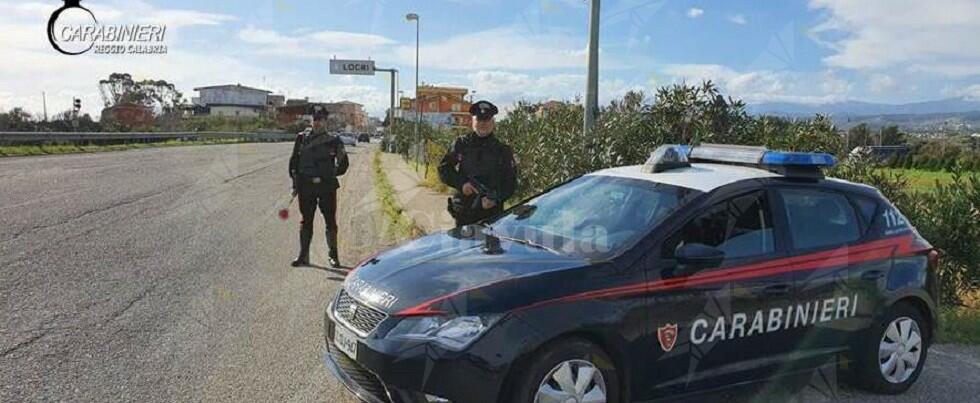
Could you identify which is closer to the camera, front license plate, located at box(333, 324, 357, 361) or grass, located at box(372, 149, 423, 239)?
front license plate, located at box(333, 324, 357, 361)

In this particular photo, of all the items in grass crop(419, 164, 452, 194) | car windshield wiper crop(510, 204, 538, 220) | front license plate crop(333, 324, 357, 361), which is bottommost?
grass crop(419, 164, 452, 194)

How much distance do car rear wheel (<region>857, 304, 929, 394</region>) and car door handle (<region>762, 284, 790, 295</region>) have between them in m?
0.87

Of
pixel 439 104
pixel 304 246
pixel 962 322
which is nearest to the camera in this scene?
pixel 962 322

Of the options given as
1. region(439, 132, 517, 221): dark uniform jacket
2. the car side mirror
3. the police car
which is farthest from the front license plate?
region(439, 132, 517, 221): dark uniform jacket

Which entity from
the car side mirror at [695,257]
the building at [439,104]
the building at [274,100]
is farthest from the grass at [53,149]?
the building at [274,100]

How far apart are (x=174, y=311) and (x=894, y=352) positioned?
5.30 metres

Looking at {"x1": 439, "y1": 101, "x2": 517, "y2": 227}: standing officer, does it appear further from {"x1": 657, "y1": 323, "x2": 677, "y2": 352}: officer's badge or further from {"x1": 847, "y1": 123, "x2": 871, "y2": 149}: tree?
{"x1": 847, "y1": 123, "x2": 871, "y2": 149}: tree

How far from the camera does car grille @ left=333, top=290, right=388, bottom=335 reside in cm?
362

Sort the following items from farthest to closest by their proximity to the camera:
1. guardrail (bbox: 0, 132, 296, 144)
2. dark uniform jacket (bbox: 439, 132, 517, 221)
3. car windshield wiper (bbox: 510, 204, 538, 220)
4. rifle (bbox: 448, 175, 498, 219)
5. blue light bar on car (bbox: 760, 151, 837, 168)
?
guardrail (bbox: 0, 132, 296, 144) → dark uniform jacket (bbox: 439, 132, 517, 221) → rifle (bbox: 448, 175, 498, 219) → car windshield wiper (bbox: 510, 204, 538, 220) → blue light bar on car (bbox: 760, 151, 837, 168)

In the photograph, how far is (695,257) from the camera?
374cm

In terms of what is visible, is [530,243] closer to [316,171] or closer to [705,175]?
[705,175]

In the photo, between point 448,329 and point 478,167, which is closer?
point 448,329

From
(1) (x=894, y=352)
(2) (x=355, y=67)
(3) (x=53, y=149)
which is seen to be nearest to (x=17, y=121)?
(3) (x=53, y=149)

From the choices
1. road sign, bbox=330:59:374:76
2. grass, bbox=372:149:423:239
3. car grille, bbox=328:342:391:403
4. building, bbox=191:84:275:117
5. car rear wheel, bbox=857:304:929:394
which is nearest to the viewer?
car grille, bbox=328:342:391:403
